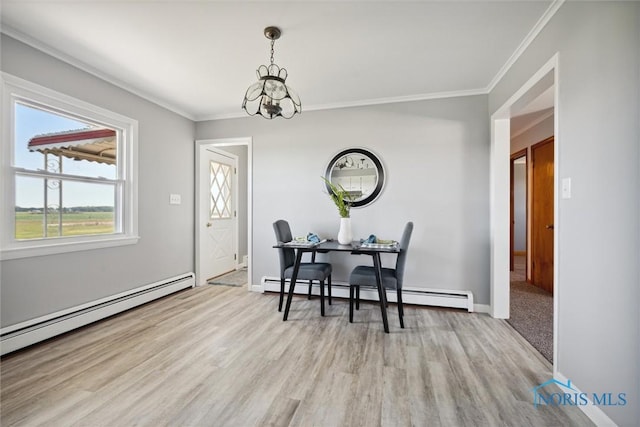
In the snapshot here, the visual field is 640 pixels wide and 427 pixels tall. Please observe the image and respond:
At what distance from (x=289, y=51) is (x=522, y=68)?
75.7 inches

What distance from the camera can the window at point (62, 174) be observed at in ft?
6.86

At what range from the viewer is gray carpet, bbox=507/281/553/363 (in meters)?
2.27

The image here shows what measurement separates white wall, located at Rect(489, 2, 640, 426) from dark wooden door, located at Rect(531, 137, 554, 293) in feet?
8.66

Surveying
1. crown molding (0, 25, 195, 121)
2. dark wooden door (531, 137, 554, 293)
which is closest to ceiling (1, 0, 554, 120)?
crown molding (0, 25, 195, 121)

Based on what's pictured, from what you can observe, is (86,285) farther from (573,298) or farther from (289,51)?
(573,298)

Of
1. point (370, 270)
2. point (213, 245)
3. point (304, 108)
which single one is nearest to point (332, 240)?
point (370, 270)

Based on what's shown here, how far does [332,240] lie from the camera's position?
3.41m

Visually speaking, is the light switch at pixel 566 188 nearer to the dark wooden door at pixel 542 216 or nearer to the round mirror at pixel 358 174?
the round mirror at pixel 358 174

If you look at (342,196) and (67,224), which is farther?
(342,196)

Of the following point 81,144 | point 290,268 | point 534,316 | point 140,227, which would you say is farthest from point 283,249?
point 534,316

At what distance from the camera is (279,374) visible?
183cm

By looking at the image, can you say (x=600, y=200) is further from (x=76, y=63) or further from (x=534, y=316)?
(x=76, y=63)

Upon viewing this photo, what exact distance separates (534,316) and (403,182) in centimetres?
196

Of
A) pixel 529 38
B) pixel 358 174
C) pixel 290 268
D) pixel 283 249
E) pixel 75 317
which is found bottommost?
pixel 75 317
